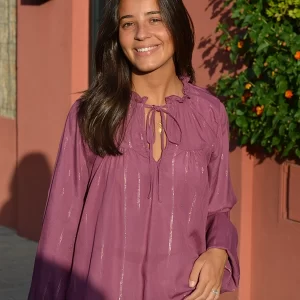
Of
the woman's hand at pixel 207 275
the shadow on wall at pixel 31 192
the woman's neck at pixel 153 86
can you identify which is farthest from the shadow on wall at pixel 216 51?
the shadow on wall at pixel 31 192

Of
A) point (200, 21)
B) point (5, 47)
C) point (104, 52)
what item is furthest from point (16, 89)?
point (104, 52)

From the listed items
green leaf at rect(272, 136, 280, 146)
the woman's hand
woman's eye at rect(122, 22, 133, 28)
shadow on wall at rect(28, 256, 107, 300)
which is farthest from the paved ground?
woman's eye at rect(122, 22, 133, 28)

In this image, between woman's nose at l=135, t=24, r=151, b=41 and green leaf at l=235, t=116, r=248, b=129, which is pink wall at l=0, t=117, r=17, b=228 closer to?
green leaf at l=235, t=116, r=248, b=129

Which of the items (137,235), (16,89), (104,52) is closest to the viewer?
(137,235)

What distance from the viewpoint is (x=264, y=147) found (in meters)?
5.44

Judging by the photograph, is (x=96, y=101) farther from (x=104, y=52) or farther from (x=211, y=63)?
(x=211, y=63)

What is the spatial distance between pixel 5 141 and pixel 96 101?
20.3 feet

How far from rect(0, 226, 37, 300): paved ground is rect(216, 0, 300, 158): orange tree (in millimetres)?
2550

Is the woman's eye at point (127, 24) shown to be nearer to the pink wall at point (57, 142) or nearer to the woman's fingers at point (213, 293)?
the woman's fingers at point (213, 293)

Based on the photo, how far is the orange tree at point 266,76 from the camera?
500 centimetres

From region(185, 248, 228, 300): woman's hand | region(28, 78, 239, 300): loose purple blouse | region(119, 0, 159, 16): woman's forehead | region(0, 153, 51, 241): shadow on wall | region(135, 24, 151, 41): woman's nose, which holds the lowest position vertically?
region(0, 153, 51, 241): shadow on wall

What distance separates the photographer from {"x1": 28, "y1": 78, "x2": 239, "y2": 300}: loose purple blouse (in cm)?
306

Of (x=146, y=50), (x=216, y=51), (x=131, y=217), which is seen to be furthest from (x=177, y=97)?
(x=216, y=51)

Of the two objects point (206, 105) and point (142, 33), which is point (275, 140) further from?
point (142, 33)
